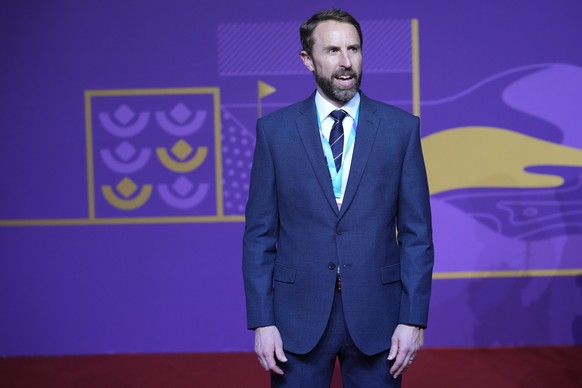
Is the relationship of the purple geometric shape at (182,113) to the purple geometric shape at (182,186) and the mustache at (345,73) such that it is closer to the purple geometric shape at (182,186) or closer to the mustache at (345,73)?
the purple geometric shape at (182,186)

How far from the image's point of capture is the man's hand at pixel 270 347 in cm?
186

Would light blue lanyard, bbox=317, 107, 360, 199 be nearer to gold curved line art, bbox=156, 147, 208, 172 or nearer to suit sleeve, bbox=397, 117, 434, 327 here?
suit sleeve, bbox=397, 117, 434, 327

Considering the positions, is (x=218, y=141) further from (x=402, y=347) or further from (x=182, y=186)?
(x=402, y=347)

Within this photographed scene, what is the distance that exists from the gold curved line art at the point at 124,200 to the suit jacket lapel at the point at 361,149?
8.10 feet

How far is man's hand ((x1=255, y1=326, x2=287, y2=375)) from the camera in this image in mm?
1864

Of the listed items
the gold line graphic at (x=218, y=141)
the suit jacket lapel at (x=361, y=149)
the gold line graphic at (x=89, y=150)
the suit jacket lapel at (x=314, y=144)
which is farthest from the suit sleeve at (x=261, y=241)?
the gold line graphic at (x=89, y=150)

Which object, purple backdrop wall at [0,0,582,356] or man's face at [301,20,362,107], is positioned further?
purple backdrop wall at [0,0,582,356]

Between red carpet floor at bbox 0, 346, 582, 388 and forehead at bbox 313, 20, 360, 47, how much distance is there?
2.08m

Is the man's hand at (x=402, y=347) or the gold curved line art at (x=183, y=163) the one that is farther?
the gold curved line art at (x=183, y=163)

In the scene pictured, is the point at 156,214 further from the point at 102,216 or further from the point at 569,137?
the point at 569,137

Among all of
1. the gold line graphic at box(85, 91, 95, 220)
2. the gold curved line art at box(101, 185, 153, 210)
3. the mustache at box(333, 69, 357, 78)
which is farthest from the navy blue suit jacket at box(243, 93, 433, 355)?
the gold line graphic at box(85, 91, 95, 220)

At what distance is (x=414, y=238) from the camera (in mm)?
1860

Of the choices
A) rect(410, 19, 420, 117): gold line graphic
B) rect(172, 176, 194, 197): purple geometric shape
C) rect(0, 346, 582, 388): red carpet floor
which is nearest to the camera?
rect(0, 346, 582, 388): red carpet floor

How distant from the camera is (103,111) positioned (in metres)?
4.12
